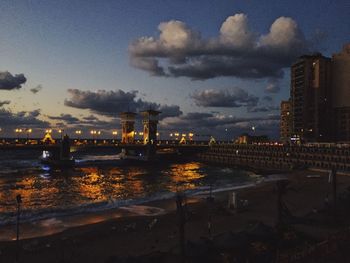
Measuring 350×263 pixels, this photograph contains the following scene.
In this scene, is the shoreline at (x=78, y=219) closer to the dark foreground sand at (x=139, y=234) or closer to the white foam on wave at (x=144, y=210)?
the white foam on wave at (x=144, y=210)

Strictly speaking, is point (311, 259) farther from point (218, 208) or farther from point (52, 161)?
point (52, 161)

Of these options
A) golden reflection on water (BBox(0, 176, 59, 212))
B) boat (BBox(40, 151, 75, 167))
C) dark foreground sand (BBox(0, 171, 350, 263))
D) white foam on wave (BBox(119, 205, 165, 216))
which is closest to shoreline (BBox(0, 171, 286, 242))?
white foam on wave (BBox(119, 205, 165, 216))

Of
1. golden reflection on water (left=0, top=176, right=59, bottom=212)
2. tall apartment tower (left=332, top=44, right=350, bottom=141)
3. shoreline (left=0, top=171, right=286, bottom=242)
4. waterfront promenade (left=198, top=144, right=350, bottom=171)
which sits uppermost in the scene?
tall apartment tower (left=332, top=44, right=350, bottom=141)

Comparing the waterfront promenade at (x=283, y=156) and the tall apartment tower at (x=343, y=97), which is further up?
the tall apartment tower at (x=343, y=97)

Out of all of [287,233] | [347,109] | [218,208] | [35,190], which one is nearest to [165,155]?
[347,109]

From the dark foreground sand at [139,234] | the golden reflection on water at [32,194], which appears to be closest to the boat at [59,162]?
the golden reflection on water at [32,194]

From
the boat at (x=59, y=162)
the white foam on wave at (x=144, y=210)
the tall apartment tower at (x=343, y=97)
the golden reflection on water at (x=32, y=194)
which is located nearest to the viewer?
the white foam on wave at (x=144, y=210)

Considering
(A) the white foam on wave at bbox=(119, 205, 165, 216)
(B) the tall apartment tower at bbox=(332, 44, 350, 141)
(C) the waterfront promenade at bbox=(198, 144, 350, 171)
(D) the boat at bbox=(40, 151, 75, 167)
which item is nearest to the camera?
(A) the white foam on wave at bbox=(119, 205, 165, 216)

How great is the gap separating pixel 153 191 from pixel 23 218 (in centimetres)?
3175

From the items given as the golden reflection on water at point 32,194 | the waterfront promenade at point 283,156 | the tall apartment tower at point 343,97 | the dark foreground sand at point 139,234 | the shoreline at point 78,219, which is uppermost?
the tall apartment tower at point 343,97

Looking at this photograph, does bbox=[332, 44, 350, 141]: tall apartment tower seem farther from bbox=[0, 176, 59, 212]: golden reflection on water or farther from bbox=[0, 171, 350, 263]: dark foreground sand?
bbox=[0, 176, 59, 212]: golden reflection on water

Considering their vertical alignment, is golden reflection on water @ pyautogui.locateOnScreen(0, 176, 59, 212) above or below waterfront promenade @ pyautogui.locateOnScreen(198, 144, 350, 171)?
below

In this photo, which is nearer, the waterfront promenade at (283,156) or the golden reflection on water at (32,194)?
the golden reflection on water at (32,194)

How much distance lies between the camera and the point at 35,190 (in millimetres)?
78500
